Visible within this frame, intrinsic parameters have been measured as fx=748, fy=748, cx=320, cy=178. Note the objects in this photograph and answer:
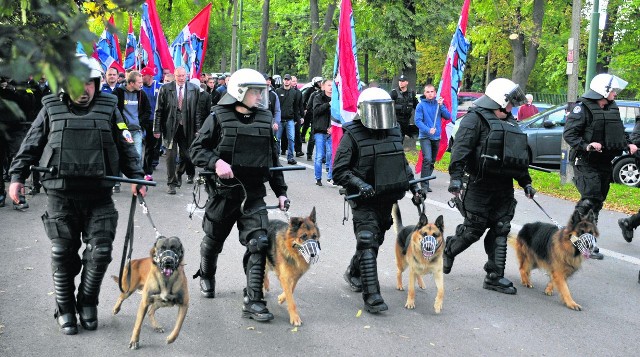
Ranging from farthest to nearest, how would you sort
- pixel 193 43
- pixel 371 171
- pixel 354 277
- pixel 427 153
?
1. pixel 193 43
2. pixel 427 153
3. pixel 354 277
4. pixel 371 171

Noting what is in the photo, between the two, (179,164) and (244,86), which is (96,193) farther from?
(179,164)

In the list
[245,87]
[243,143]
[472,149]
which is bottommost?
[472,149]

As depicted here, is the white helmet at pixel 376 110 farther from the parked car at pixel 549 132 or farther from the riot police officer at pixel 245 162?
the parked car at pixel 549 132

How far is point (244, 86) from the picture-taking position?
5.97 meters

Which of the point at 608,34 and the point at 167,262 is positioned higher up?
the point at 608,34

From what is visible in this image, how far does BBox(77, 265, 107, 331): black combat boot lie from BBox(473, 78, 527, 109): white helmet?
3.78 m

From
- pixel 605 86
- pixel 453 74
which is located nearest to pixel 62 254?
pixel 605 86

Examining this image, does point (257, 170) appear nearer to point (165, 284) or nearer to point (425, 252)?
point (165, 284)

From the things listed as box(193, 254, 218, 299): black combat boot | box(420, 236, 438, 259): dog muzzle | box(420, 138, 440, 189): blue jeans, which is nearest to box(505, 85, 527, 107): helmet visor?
box(420, 236, 438, 259): dog muzzle

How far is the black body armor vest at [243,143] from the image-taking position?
235 inches

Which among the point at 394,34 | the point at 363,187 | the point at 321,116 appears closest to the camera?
the point at 363,187

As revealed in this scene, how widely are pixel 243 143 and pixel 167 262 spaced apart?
4.38 feet

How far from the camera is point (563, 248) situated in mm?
6664

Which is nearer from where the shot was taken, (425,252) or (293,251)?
(293,251)
